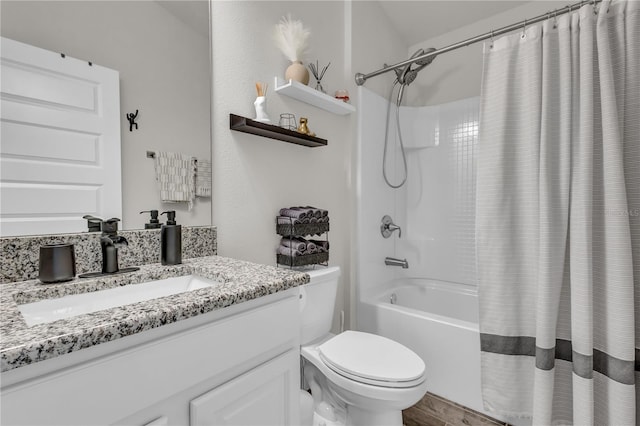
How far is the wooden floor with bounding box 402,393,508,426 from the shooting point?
1.55m

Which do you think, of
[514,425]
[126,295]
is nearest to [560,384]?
[514,425]

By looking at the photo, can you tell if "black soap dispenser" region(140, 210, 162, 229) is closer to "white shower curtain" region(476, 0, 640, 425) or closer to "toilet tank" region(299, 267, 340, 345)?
"toilet tank" region(299, 267, 340, 345)

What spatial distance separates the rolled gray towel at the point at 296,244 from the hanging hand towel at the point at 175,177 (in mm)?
514

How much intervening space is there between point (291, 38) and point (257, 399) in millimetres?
1566

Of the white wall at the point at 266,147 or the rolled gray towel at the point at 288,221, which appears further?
the rolled gray towel at the point at 288,221

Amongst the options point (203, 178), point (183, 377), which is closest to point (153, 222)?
point (203, 178)

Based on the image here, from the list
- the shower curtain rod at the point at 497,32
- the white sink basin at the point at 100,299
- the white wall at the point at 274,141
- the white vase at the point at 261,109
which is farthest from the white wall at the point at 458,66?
the white sink basin at the point at 100,299

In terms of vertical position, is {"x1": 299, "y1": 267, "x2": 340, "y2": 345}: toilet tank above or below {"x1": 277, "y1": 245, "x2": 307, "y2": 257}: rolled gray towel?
below

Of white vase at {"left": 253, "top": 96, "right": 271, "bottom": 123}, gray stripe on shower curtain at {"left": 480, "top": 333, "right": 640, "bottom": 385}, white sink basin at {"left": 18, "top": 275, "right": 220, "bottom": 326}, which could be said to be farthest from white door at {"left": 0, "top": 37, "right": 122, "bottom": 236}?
gray stripe on shower curtain at {"left": 480, "top": 333, "right": 640, "bottom": 385}

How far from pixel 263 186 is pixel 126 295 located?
81 centimetres

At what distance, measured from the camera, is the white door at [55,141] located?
850 mm

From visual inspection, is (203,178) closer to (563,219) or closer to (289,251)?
(289,251)

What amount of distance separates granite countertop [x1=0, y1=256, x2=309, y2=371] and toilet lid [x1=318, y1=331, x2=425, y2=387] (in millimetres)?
569

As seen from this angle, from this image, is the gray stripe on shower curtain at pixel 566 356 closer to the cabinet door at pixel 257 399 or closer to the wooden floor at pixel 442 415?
the wooden floor at pixel 442 415
